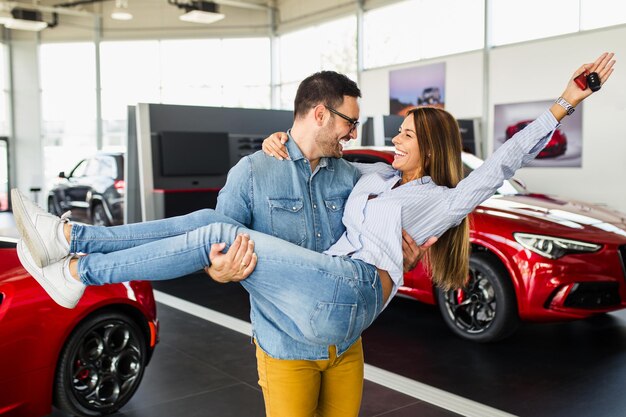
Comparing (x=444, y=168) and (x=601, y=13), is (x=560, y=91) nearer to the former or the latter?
(x=601, y=13)

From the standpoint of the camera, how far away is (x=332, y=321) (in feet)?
6.28

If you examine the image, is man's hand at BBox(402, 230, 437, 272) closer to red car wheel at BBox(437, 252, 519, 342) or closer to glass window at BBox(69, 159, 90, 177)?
red car wheel at BBox(437, 252, 519, 342)

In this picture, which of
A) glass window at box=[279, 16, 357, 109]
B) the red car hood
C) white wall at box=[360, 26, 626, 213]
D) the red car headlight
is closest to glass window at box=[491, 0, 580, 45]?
white wall at box=[360, 26, 626, 213]

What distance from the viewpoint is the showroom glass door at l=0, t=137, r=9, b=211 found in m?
20.8

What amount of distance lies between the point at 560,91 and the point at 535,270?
9813mm

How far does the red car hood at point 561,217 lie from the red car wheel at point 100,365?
2.99 metres

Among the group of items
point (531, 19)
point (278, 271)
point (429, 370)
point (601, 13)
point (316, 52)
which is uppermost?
point (316, 52)

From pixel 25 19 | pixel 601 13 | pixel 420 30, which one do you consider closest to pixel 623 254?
pixel 601 13

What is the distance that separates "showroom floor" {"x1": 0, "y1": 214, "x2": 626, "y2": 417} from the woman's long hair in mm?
1607

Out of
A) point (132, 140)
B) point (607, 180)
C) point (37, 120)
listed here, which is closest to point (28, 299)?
point (132, 140)

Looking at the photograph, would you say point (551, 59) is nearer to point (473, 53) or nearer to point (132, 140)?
point (473, 53)

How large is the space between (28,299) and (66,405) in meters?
0.64

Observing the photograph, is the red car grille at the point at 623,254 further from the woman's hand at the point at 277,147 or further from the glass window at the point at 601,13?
the glass window at the point at 601,13

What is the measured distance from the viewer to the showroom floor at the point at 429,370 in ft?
12.8
